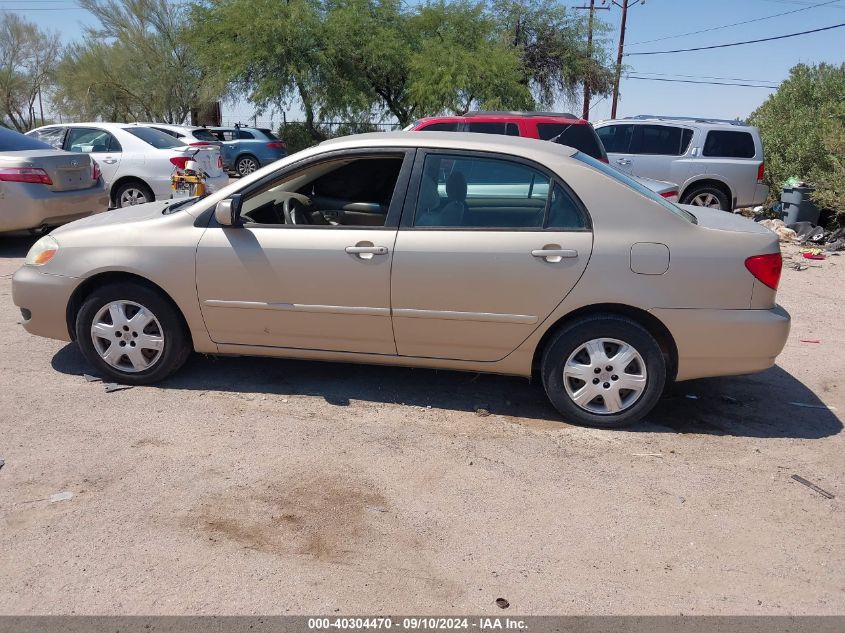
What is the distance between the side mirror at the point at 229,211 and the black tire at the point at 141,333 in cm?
70

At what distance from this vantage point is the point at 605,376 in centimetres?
457

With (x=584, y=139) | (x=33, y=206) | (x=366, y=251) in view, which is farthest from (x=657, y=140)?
(x=366, y=251)

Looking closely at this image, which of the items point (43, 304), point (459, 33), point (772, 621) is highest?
point (459, 33)

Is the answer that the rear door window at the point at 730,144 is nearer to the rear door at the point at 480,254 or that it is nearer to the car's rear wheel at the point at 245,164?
the rear door at the point at 480,254

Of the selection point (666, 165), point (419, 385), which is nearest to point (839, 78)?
point (666, 165)

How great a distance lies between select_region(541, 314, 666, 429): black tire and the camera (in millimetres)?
4504

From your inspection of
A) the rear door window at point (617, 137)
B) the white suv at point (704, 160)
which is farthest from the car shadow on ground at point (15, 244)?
the rear door window at point (617, 137)

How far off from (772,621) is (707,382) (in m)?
2.78

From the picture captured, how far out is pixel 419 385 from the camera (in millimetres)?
5305

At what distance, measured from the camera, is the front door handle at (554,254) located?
447cm

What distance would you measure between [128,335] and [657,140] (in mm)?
11161

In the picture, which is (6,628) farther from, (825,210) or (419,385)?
(825,210)

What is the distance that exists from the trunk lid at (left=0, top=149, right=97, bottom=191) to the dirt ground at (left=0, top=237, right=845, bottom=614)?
432cm

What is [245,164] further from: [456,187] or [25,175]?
[456,187]
